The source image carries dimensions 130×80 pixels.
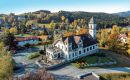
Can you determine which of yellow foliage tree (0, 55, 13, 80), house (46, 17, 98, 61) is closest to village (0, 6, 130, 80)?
house (46, 17, 98, 61)

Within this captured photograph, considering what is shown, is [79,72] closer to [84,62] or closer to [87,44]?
[84,62]

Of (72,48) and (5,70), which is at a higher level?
(5,70)

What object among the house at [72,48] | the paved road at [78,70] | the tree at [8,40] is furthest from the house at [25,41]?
the paved road at [78,70]

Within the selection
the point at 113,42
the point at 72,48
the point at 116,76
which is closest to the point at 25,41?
the point at 72,48

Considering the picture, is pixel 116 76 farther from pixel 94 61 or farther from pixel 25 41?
pixel 25 41

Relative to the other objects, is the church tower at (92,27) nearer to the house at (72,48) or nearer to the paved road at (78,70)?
the house at (72,48)
